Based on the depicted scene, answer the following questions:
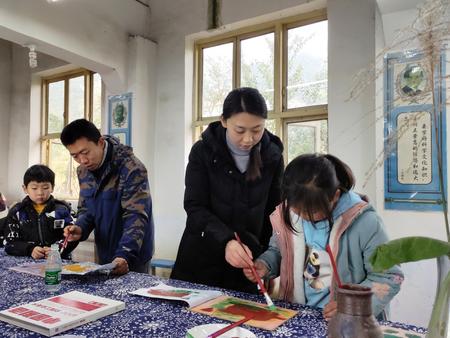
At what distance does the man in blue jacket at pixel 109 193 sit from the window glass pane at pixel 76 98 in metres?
3.59

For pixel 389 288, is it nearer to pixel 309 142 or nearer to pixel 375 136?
pixel 375 136

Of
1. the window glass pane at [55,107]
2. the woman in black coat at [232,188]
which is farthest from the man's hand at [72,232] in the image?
the window glass pane at [55,107]

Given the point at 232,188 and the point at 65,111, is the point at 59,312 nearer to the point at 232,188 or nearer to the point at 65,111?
the point at 232,188

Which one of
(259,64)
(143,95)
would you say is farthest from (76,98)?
(259,64)

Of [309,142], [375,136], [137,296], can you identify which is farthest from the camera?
[309,142]

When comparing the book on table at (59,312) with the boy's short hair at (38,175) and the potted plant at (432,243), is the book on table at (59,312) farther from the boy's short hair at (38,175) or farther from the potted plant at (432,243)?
the boy's short hair at (38,175)

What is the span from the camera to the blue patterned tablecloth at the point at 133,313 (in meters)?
0.99

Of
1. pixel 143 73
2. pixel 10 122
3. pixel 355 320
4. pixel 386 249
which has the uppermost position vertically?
pixel 143 73

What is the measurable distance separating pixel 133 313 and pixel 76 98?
479 centimetres

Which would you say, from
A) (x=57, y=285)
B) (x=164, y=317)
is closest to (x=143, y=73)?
(x=57, y=285)

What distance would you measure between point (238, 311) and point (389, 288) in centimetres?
43

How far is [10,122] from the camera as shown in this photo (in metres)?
5.65

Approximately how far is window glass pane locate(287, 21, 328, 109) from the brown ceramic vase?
313 cm

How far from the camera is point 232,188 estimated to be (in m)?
1.69
